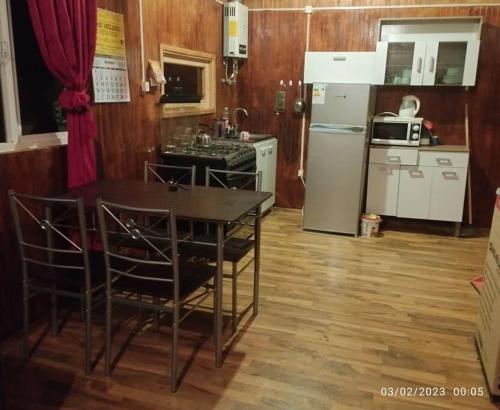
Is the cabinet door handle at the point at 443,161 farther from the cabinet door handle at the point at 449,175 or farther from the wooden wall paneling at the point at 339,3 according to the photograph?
the wooden wall paneling at the point at 339,3

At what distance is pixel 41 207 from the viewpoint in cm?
264

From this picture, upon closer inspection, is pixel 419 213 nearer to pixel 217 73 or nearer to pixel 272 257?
pixel 272 257

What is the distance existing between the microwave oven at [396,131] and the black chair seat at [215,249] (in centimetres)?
247

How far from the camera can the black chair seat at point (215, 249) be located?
260 cm

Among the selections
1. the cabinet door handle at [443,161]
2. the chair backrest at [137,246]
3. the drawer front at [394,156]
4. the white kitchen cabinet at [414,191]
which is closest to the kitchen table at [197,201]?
the chair backrest at [137,246]

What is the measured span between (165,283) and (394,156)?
10.4 feet

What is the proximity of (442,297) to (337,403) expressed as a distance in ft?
5.00

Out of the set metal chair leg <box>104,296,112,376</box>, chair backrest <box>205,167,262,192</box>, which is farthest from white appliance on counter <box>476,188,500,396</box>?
metal chair leg <box>104,296,112,376</box>

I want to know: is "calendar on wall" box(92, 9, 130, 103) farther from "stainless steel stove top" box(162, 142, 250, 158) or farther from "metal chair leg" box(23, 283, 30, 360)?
"metal chair leg" box(23, 283, 30, 360)


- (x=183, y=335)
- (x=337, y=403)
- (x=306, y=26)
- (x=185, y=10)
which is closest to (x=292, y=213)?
(x=306, y=26)

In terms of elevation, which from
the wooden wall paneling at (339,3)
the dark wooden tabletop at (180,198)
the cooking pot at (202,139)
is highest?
the wooden wall paneling at (339,3)

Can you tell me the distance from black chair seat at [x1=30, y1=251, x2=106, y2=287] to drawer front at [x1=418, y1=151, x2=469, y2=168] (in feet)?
11.1

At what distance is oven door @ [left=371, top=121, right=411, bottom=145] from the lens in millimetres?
4570

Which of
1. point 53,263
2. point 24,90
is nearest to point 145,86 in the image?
point 24,90
